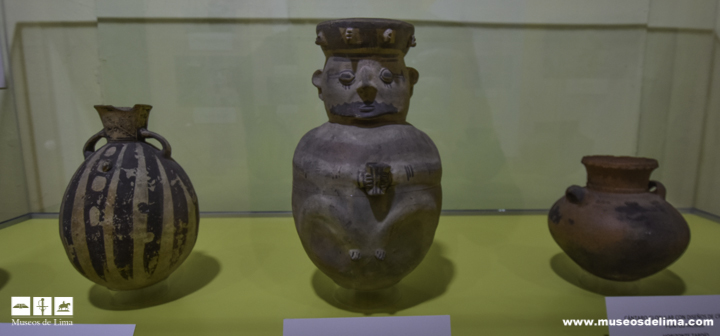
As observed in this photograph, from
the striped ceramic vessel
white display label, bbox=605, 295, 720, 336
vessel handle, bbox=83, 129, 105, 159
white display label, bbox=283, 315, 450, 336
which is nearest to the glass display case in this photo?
the striped ceramic vessel

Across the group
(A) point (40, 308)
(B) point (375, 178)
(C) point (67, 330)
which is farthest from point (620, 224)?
(A) point (40, 308)

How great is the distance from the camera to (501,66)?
3.03m

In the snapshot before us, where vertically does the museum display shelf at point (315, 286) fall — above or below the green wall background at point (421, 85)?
below

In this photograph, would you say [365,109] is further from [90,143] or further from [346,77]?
[90,143]

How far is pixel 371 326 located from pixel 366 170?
0.53 metres

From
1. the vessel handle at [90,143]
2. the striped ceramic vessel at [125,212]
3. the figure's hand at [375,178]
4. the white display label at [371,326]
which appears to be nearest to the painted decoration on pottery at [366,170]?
the figure's hand at [375,178]

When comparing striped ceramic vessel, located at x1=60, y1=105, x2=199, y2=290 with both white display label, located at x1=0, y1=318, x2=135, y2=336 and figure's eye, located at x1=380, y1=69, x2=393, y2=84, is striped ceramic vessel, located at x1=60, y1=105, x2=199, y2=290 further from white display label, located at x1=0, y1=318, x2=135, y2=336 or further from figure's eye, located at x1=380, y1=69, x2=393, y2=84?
figure's eye, located at x1=380, y1=69, x2=393, y2=84

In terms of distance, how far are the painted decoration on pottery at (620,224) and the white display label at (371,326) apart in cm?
85

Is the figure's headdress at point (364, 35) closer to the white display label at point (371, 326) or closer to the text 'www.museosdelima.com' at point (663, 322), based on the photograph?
the white display label at point (371, 326)

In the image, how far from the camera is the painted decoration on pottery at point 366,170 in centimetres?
164

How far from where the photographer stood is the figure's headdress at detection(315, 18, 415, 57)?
169cm

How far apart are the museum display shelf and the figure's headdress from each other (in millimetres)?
1068

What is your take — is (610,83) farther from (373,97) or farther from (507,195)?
(373,97)

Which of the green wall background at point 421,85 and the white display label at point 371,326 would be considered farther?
the green wall background at point 421,85
